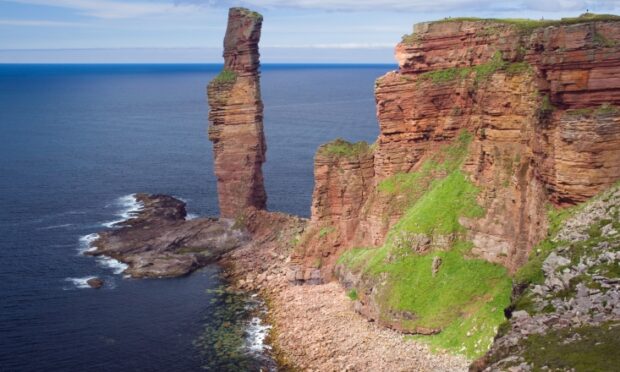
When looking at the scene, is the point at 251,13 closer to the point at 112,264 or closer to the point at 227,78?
the point at 227,78

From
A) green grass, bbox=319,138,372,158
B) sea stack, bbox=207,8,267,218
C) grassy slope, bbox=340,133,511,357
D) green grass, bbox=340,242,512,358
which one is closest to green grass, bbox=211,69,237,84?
sea stack, bbox=207,8,267,218

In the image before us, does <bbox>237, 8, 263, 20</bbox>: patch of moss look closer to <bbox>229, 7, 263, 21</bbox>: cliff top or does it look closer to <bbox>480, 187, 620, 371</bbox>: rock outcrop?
<bbox>229, 7, 263, 21</bbox>: cliff top

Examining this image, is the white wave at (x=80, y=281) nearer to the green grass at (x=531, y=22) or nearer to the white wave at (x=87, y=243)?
the white wave at (x=87, y=243)

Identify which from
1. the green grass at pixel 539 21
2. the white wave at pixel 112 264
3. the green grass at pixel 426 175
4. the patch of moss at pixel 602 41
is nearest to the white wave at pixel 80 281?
the white wave at pixel 112 264

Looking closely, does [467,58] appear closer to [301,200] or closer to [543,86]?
[543,86]

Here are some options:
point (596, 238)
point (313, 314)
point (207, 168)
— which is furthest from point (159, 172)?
point (596, 238)

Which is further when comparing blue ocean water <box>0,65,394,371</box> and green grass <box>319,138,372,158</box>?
green grass <box>319,138,372,158</box>

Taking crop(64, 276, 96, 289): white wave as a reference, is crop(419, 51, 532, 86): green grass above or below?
above
